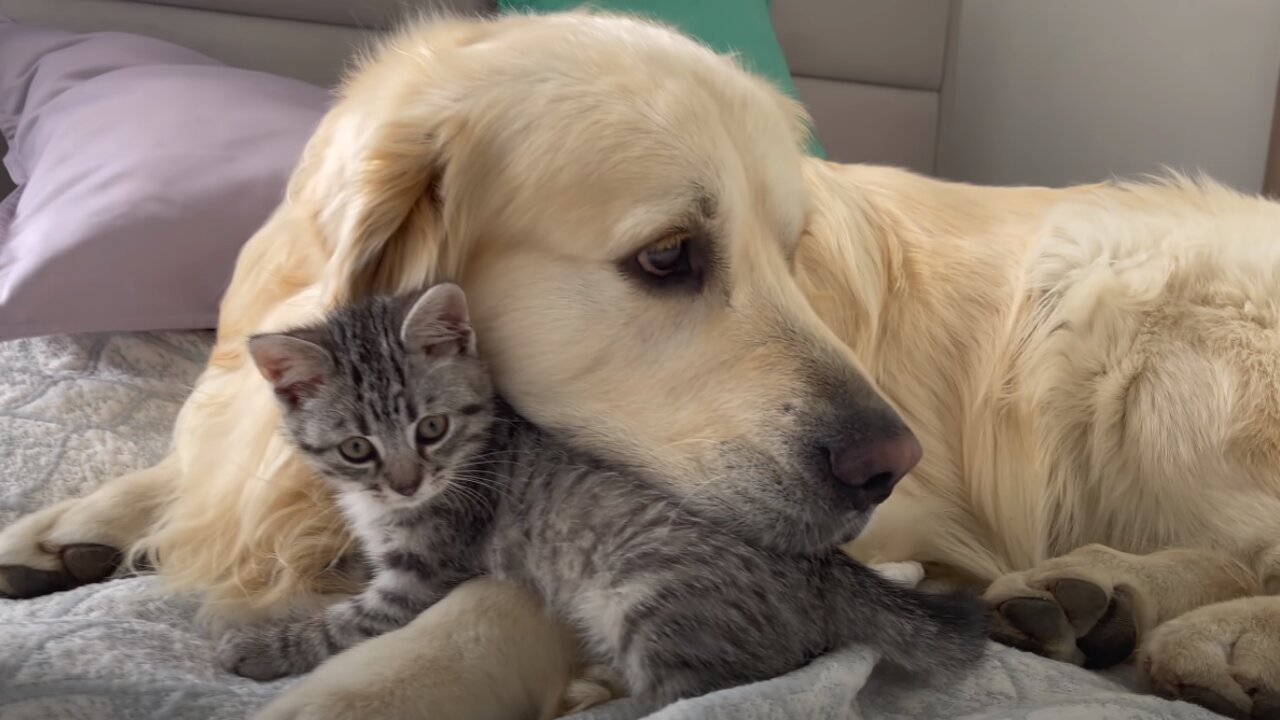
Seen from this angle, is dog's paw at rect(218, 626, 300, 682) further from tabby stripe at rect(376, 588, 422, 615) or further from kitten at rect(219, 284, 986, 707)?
tabby stripe at rect(376, 588, 422, 615)

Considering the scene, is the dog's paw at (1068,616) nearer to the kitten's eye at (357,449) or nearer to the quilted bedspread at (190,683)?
the quilted bedspread at (190,683)

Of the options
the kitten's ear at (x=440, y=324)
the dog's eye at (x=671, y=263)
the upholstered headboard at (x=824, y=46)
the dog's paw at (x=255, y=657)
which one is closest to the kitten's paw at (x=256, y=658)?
the dog's paw at (x=255, y=657)

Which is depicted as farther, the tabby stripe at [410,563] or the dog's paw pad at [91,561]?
the dog's paw pad at [91,561]

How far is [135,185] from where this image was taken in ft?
6.23

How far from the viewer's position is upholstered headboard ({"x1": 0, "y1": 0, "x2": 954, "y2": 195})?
2.76 metres

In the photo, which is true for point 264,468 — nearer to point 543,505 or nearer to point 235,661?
point 235,661

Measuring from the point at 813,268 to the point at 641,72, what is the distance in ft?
1.54

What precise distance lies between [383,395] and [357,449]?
0.07 meters

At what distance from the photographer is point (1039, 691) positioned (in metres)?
1.05

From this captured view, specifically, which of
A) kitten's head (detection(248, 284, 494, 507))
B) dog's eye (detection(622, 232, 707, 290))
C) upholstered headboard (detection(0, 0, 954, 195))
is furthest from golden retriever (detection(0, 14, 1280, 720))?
upholstered headboard (detection(0, 0, 954, 195))

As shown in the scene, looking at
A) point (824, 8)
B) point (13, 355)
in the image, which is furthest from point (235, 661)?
point (824, 8)

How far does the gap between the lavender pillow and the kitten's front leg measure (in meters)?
0.98

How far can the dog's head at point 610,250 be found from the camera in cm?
115

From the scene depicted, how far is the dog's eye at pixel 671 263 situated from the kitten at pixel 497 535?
0.22 meters
